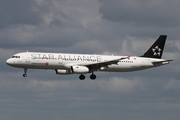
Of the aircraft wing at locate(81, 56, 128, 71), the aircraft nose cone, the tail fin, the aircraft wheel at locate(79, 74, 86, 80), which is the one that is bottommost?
the aircraft wheel at locate(79, 74, 86, 80)

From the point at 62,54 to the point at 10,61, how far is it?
39.2 feet

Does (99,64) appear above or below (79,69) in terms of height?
above

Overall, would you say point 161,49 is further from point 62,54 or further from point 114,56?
point 62,54

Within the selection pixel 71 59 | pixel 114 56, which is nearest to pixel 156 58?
pixel 114 56

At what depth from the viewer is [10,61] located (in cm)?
12306

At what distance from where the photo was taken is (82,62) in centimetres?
12744

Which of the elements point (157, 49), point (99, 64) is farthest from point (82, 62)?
point (157, 49)

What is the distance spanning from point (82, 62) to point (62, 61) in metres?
5.45

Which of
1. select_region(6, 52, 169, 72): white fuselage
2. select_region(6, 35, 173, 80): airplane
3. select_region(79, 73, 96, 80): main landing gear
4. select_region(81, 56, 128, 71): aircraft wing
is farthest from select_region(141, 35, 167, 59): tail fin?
select_region(81, 56, 128, 71): aircraft wing

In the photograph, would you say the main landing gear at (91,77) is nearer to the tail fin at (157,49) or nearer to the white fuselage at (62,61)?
the white fuselage at (62,61)

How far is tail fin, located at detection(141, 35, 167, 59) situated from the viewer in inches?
5484

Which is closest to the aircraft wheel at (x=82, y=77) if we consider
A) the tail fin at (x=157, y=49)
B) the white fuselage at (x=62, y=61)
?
the white fuselage at (x=62, y=61)

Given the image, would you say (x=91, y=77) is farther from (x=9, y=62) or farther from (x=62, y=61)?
(x=9, y=62)

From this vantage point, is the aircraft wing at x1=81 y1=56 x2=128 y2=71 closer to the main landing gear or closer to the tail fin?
the main landing gear
